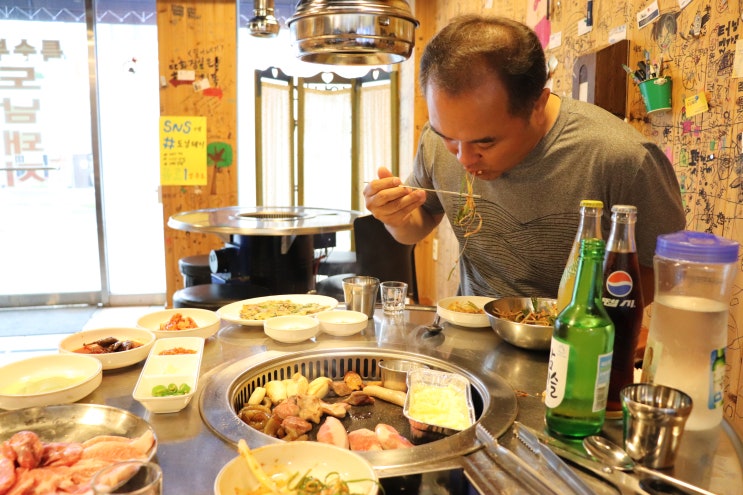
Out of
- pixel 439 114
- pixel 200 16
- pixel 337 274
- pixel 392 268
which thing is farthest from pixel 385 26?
pixel 200 16

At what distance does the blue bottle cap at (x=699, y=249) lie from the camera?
907 millimetres

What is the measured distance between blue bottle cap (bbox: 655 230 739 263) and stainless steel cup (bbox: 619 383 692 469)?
22 centimetres

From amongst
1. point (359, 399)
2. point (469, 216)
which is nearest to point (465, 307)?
point (469, 216)

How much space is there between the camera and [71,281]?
5.48 meters

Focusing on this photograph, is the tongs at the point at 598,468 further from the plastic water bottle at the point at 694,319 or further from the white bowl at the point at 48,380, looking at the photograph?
the white bowl at the point at 48,380

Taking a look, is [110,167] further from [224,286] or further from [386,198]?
[386,198]

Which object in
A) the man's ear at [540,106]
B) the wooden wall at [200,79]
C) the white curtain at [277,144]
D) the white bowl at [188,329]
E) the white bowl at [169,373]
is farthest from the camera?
the white curtain at [277,144]

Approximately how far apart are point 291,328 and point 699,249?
3.23 ft

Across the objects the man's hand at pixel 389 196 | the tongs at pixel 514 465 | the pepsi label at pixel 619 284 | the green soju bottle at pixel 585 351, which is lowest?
the tongs at pixel 514 465

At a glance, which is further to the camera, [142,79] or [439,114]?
[142,79]

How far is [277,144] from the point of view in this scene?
5301 mm

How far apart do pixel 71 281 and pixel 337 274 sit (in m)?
3.14

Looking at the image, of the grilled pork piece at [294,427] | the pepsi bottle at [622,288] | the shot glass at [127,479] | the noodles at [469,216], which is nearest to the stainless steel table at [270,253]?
the noodles at [469,216]

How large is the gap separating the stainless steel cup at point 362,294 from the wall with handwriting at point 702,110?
1142mm
